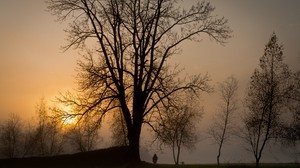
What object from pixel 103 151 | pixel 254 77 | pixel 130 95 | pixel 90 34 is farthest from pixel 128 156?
pixel 254 77

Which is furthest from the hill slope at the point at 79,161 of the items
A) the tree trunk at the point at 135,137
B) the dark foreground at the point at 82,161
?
the tree trunk at the point at 135,137

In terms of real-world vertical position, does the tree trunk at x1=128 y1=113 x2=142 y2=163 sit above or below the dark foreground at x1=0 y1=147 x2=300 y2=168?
above

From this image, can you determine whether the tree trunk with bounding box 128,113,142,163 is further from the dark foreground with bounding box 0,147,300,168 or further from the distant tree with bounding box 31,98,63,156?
the distant tree with bounding box 31,98,63,156

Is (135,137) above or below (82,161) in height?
above

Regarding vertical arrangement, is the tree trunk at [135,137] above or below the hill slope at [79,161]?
above

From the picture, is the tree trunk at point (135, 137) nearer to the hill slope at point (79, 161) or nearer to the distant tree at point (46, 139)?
the hill slope at point (79, 161)

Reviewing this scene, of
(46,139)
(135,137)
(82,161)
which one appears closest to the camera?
(135,137)

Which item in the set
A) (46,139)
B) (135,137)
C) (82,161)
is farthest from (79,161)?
(46,139)

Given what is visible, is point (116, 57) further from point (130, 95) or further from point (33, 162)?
point (33, 162)

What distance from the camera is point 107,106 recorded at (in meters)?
33.2

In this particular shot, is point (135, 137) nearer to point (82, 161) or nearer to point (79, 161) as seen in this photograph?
point (82, 161)

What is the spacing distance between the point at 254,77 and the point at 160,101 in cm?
1265

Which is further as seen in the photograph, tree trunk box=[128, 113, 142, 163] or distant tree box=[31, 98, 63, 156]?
distant tree box=[31, 98, 63, 156]

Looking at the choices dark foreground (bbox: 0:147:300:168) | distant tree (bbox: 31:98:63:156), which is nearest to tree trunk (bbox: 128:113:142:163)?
dark foreground (bbox: 0:147:300:168)
